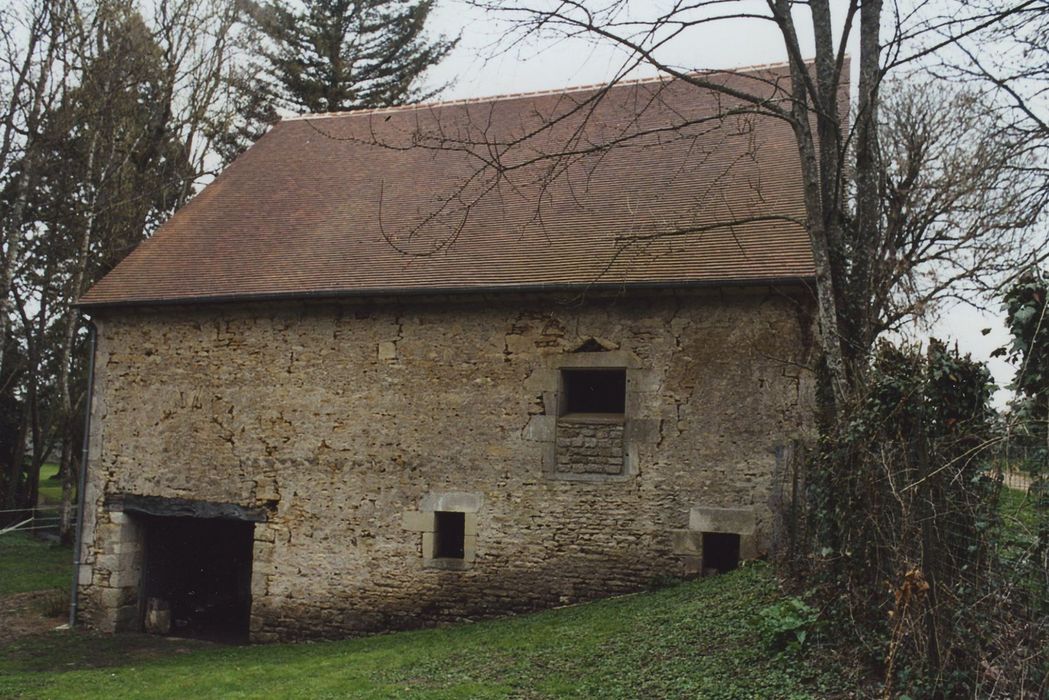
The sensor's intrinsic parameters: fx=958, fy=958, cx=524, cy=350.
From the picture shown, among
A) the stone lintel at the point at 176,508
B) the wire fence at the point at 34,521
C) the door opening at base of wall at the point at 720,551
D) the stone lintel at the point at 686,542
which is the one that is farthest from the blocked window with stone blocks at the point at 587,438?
the wire fence at the point at 34,521

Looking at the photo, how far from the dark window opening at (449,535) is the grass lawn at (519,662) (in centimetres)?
103

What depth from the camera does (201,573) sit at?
13.8 m

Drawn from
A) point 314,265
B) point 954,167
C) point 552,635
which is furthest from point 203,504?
point 954,167

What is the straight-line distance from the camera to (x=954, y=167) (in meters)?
14.0

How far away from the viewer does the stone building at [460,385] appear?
9.72 metres

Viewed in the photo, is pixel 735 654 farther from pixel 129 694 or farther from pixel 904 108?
pixel 904 108

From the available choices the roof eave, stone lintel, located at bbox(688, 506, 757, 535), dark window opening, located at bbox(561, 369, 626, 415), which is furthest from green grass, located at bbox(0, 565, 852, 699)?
the roof eave

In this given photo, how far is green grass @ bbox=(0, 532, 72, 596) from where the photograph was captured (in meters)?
15.0

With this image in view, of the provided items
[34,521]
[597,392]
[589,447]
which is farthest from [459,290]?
[34,521]

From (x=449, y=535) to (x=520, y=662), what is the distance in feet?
11.3

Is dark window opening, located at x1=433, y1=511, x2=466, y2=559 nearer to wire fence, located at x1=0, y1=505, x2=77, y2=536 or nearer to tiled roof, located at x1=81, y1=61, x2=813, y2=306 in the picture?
tiled roof, located at x1=81, y1=61, x2=813, y2=306

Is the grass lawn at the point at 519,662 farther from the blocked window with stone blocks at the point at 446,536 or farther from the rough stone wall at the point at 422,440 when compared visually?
the blocked window with stone blocks at the point at 446,536

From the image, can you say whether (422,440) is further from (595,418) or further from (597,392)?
(597,392)

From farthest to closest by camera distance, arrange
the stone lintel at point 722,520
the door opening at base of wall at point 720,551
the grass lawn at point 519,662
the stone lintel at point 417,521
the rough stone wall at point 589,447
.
Result: 1. the stone lintel at point 417,521
2. the rough stone wall at point 589,447
3. the door opening at base of wall at point 720,551
4. the stone lintel at point 722,520
5. the grass lawn at point 519,662
